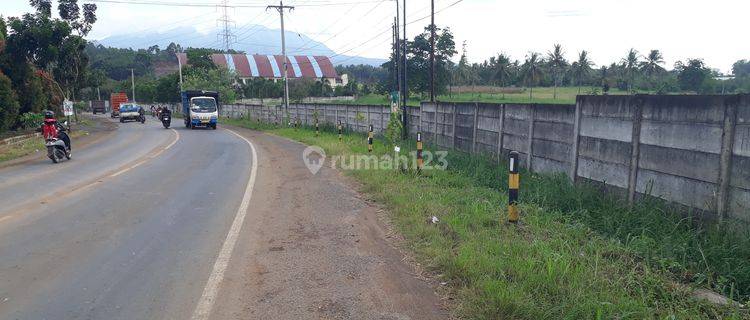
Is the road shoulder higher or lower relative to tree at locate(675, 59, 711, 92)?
lower

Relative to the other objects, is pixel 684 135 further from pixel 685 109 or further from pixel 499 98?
pixel 499 98

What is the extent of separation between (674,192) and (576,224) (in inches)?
48.6

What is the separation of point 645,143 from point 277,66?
112369mm

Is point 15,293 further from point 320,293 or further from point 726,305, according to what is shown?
point 726,305

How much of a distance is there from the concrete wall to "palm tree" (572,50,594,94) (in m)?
88.4

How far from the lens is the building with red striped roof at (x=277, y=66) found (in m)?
107

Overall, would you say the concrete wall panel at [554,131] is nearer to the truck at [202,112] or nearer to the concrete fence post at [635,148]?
the concrete fence post at [635,148]

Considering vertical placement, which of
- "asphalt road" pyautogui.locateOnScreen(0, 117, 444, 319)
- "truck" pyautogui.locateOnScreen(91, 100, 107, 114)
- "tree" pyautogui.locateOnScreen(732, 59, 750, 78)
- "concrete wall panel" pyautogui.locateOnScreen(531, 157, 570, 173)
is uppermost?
"tree" pyautogui.locateOnScreen(732, 59, 750, 78)

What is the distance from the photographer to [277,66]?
378 ft

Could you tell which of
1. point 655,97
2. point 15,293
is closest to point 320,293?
point 15,293

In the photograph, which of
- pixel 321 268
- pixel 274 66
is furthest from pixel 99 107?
pixel 321 268

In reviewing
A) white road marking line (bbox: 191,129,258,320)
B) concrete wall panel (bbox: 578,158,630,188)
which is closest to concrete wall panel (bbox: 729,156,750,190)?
concrete wall panel (bbox: 578,158,630,188)

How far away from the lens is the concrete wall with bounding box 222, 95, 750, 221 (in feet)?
19.0

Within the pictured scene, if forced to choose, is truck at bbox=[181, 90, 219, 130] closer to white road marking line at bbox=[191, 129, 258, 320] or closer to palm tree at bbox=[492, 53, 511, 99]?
white road marking line at bbox=[191, 129, 258, 320]
